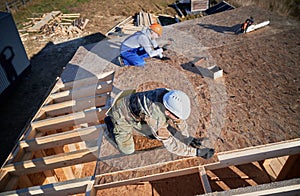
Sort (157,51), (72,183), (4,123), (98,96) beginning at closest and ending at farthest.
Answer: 1. (72,183)
2. (98,96)
3. (157,51)
4. (4,123)

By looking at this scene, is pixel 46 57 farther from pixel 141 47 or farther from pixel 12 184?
pixel 12 184

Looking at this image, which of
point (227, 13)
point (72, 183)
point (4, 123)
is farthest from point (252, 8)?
point (4, 123)

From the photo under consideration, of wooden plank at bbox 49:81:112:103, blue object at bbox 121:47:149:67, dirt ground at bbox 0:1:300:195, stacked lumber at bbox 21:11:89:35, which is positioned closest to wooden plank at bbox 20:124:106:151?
wooden plank at bbox 49:81:112:103

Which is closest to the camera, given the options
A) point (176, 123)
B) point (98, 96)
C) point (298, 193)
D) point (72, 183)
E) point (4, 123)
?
point (298, 193)

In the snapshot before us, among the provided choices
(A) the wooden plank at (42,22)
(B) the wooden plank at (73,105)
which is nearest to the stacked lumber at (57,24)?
(A) the wooden plank at (42,22)

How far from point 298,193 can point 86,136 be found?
414cm

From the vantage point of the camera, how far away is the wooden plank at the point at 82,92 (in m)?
6.56

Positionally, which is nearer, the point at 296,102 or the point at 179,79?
the point at 296,102

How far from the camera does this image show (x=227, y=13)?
33.8 feet

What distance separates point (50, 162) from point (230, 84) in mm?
4666

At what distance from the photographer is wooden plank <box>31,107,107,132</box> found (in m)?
5.55

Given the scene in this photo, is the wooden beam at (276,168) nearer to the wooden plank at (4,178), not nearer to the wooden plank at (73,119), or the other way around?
the wooden plank at (73,119)

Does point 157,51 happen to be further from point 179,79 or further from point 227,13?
point 227,13

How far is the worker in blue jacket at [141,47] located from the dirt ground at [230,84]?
1.11 feet
